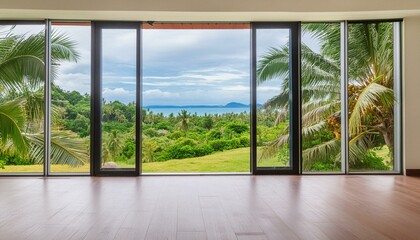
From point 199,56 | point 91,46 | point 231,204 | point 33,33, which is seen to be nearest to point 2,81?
point 33,33

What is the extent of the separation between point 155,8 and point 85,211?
2.92 metres

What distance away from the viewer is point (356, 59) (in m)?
6.19

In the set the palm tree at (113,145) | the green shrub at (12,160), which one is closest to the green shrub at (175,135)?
the palm tree at (113,145)

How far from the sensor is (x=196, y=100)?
738 centimetres

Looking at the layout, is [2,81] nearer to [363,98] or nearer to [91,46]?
[91,46]

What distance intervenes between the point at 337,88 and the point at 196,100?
7.87ft

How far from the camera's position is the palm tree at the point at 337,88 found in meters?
6.14

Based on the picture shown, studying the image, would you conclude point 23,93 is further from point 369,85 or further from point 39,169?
point 369,85

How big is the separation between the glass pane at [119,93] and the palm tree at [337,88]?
1.85 meters

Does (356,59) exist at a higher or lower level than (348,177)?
higher

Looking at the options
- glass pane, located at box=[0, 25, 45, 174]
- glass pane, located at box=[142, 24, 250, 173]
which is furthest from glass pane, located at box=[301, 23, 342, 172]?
glass pane, located at box=[0, 25, 45, 174]

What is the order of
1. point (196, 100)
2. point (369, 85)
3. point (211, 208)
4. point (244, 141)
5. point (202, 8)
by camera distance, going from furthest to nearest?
point (196, 100)
point (244, 141)
point (369, 85)
point (202, 8)
point (211, 208)

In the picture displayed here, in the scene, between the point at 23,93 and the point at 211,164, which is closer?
the point at 23,93

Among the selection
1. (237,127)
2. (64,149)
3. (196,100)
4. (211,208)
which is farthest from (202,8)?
(211,208)
